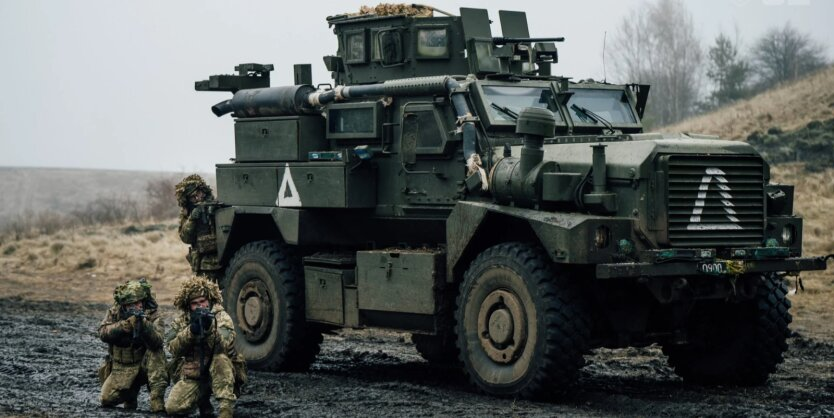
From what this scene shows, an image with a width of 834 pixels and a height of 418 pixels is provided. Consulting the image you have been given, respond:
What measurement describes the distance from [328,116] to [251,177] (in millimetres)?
1183

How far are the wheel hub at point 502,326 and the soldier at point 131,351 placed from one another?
248 centimetres

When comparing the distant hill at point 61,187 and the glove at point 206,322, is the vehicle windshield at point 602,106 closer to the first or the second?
the glove at point 206,322

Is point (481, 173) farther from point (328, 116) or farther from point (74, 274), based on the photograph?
point (74, 274)

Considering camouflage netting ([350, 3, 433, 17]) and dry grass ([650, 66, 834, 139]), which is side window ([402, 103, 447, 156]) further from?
dry grass ([650, 66, 834, 139])

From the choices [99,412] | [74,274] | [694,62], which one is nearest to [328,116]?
[99,412]

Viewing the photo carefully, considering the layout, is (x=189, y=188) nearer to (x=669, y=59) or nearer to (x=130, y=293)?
(x=130, y=293)

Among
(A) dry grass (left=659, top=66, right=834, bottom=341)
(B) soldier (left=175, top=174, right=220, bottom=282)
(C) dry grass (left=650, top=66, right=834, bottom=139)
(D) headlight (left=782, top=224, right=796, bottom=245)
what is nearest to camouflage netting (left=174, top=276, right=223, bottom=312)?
(B) soldier (left=175, top=174, right=220, bottom=282)

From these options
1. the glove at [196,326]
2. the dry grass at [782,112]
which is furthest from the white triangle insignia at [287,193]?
the dry grass at [782,112]

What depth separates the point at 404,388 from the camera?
11.8m

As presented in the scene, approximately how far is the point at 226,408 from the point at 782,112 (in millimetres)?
26527

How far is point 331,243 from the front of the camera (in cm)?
1390

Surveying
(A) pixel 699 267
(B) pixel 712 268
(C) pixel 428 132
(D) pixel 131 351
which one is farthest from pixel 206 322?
(B) pixel 712 268

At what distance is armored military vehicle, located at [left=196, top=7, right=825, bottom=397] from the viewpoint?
35.5 feet

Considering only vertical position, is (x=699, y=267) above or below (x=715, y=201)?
below
